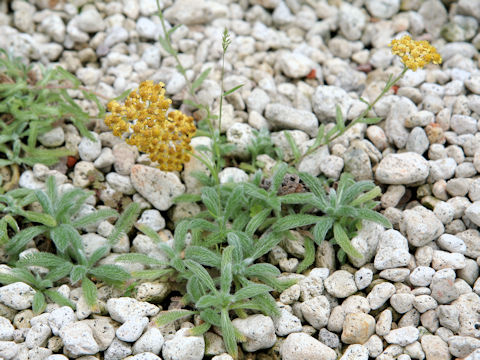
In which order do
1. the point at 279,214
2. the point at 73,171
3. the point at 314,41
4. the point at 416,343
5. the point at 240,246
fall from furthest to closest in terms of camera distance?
the point at 314,41
the point at 73,171
the point at 279,214
the point at 240,246
the point at 416,343

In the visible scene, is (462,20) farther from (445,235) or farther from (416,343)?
(416,343)

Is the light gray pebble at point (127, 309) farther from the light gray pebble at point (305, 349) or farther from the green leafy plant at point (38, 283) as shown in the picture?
the light gray pebble at point (305, 349)

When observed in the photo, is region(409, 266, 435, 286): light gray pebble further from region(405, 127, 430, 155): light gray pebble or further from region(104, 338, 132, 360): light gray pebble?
region(104, 338, 132, 360): light gray pebble

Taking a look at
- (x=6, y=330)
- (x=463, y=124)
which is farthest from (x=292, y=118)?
(x=6, y=330)

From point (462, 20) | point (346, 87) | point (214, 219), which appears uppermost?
point (462, 20)

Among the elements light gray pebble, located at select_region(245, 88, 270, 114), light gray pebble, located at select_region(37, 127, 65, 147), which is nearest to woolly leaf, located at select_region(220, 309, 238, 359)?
light gray pebble, located at select_region(245, 88, 270, 114)

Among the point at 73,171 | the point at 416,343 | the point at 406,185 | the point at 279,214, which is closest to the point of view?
the point at 416,343

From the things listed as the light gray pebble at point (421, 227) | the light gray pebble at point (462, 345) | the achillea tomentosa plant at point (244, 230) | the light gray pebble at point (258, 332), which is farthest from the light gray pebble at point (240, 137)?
the light gray pebble at point (462, 345)

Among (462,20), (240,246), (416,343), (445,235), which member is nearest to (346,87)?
(462,20)
